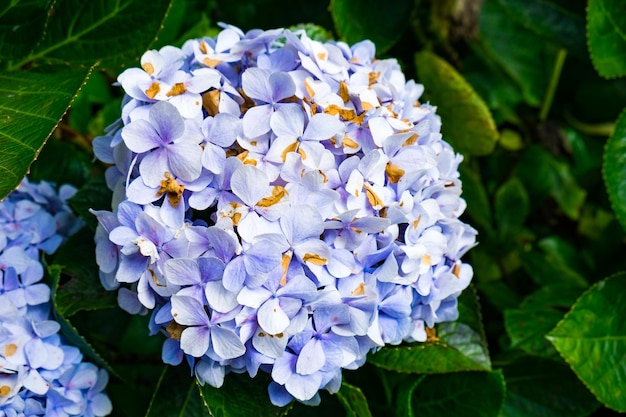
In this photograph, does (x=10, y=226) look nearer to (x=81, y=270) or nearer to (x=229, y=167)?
(x=81, y=270)

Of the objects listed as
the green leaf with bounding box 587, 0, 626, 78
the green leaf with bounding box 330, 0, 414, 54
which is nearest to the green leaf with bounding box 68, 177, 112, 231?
the green leaf with bounding box 330, 0, 414, 54

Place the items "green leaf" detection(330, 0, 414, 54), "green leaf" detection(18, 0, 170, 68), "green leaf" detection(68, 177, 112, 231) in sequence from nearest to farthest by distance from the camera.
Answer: "green leaf" detection(68, 177, 112, 231) → "green leaf" detection(18, 0, 170, 68) → "green leaf" detection(330, 0, 414, 54)

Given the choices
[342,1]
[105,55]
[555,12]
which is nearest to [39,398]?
[105,55]

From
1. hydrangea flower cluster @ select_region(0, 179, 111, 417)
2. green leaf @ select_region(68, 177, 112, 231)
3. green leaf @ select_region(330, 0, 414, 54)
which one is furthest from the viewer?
green leaf @ select_region(330, 0, 414, 54)

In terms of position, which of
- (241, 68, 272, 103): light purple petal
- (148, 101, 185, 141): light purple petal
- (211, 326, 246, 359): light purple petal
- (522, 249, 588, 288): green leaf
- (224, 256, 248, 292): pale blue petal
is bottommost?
(522, 249, 588, 288): green leaf

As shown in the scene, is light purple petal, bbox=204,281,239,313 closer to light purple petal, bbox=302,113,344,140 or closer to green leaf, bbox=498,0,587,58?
light purple petal, bbox=302,113,344,140

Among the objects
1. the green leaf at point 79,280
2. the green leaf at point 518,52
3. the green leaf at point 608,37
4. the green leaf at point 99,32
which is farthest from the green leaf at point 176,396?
the green leaf at point 518,52

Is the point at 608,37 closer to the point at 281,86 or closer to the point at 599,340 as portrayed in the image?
the point at 599,340
